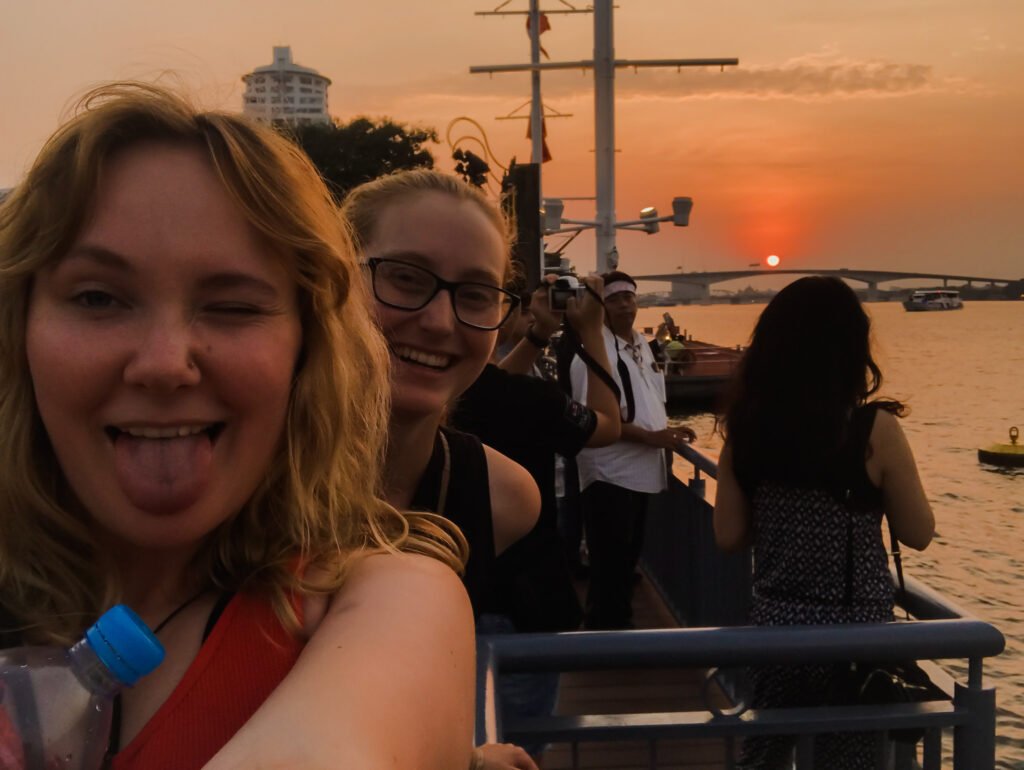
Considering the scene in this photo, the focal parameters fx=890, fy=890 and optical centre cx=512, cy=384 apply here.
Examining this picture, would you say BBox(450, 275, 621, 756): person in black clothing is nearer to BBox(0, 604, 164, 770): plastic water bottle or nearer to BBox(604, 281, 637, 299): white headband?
BBox(0, 604, 164, 770): plastic water bottle

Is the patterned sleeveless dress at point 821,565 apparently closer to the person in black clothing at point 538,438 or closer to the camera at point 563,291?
the person in black clothing at point 538,438

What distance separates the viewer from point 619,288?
559cm

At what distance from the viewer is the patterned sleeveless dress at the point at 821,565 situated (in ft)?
8.60

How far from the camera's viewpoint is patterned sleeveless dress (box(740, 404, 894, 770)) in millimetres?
2621

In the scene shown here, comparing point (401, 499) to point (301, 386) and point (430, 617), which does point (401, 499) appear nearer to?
point (301, 386)

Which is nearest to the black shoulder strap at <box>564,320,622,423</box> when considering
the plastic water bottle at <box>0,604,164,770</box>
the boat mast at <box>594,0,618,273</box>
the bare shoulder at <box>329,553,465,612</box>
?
the bare shoulder at <box>329,553,465,612</box>

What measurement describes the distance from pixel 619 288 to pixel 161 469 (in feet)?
15.5

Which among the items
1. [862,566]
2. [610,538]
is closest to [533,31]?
[610,538]

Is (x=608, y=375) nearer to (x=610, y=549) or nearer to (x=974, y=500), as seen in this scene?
(x=610, y=549)

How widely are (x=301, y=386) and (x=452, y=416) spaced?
178 cm

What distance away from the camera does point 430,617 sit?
3.43 ft

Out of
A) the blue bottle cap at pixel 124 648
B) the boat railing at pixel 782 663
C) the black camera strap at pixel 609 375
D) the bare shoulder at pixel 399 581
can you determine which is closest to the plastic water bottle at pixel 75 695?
the blue bottle cap at pixel 124 648

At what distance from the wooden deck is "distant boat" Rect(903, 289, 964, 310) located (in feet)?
459

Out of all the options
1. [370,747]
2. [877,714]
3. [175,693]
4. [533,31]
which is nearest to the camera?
[370,747]
